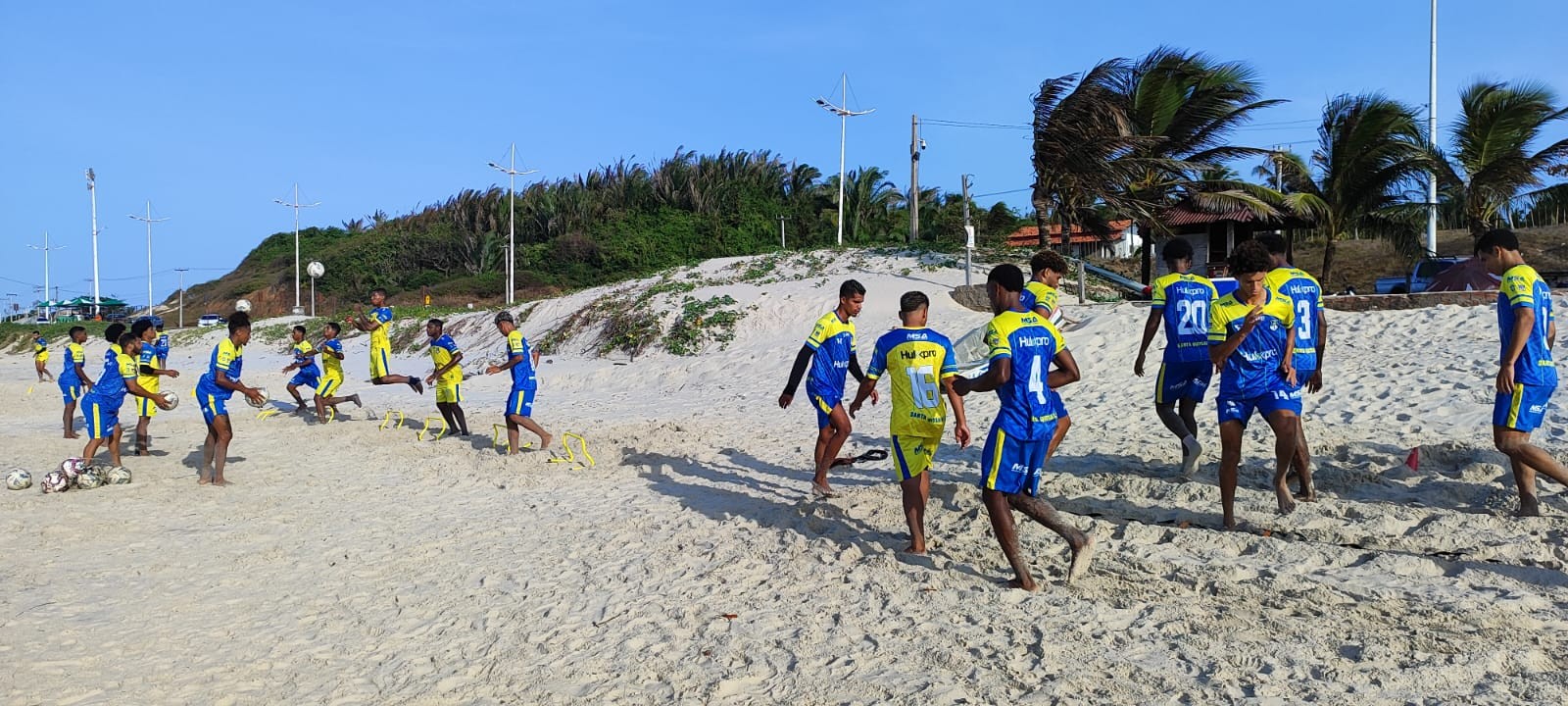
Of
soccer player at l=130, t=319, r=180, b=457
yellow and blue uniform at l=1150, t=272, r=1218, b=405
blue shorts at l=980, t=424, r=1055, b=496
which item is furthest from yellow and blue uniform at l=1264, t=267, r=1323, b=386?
soccer player at l=130, t=319, r=180, b=457

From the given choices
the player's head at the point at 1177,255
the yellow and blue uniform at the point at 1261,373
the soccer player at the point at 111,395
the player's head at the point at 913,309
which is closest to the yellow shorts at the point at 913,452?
the player's head at the point at 913,309

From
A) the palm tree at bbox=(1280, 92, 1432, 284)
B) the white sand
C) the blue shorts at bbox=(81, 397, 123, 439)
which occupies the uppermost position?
the palm tree at bbox=(1280, 92, 1432, 284)

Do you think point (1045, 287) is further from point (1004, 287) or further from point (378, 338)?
point (378, 338)

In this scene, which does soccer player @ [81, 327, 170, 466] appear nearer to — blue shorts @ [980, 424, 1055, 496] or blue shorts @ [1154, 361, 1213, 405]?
blue shorts @ [980, 424, 1055, 496]

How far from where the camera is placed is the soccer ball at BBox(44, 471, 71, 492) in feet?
A: 26.7

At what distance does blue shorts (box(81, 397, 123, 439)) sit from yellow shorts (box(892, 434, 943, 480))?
760 cm

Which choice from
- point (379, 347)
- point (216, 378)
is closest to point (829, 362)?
point (216, 378)

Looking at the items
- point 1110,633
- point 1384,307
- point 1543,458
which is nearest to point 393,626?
point 1110,633

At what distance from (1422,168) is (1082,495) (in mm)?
16413

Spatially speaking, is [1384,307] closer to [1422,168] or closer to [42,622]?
[1422,168]

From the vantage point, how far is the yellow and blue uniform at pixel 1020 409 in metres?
4.79

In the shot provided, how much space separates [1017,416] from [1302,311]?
2881 millimetres

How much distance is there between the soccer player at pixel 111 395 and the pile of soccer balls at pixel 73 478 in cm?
57

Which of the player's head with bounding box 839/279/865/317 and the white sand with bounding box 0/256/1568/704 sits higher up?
the player's head with bounding box 839/279/865/317
